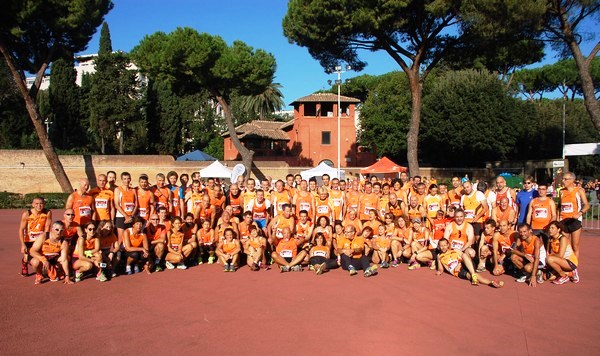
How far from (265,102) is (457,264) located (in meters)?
49.7

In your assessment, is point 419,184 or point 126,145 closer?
point 419,184

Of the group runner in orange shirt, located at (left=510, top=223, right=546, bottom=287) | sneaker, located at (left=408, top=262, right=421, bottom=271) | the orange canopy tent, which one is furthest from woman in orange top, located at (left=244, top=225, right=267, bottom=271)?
the orange canopy tent

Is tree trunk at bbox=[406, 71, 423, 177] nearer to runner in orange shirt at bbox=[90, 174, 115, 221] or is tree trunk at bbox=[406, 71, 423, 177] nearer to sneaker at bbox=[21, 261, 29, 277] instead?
runner in orange shirt at bbox=[90, 174, 115, 221]

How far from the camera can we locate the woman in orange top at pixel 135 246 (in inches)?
337

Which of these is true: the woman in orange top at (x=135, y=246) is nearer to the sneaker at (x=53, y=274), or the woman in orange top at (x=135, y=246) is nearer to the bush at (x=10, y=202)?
the sneaker at (x=53, y=274)

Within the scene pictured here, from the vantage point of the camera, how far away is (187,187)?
36.5ft

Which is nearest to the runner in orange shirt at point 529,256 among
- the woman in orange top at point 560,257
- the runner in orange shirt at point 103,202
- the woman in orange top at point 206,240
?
the woman in orange top at point 560,257

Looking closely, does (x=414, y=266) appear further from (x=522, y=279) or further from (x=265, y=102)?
(x=265, y=102)

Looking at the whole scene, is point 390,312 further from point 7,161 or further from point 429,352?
point 7,161

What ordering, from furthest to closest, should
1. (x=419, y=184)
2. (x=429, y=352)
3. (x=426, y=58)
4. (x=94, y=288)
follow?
(x=426, y=58) < (x=419, y=184) < (x=94, y=288) < (x=429, y=352)

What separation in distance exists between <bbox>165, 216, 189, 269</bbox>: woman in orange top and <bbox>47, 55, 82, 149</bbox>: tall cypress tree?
33.5 meters

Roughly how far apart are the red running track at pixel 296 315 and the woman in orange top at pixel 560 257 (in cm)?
29

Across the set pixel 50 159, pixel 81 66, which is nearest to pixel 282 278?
pixel 50 159

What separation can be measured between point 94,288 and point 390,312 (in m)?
4.49
